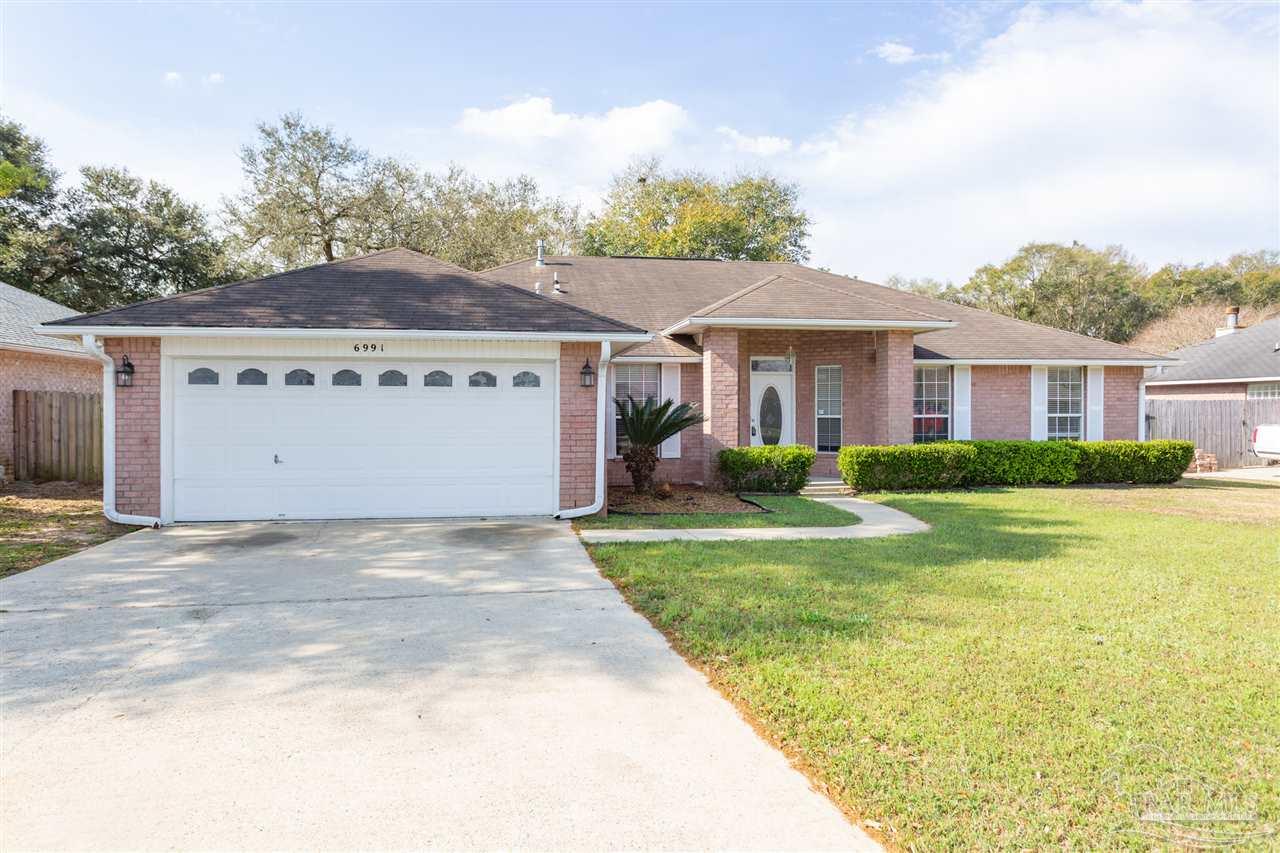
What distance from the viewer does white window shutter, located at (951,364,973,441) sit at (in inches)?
599

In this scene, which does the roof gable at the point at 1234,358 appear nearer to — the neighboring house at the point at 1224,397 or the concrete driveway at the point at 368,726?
the neighboring house at the point at 1224,397

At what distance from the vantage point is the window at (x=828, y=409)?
15.1 meters

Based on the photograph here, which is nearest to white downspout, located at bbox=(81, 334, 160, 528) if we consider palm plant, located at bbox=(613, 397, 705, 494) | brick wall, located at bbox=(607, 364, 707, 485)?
palm plant, located at bbox=(613, 397, 705, 494)

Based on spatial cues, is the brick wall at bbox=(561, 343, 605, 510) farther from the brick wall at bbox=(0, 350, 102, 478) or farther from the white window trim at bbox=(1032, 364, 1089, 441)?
the white window trim at bbox=(1032, 364, 1089, 441)

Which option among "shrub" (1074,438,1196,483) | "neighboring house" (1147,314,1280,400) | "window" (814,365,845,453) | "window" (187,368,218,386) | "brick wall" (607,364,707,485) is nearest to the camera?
"window" (187,368,218,386)

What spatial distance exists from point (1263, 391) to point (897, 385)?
1637 centimetres

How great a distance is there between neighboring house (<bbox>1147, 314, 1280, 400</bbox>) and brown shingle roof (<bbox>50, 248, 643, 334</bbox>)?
19.2 m

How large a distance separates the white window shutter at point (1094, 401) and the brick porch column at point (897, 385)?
4986 millimetres

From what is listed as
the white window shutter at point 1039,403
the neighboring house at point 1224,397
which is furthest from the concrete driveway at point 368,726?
the neighboring house at point 1224,397

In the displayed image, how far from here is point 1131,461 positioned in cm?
1448

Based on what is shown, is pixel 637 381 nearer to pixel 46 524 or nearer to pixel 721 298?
pixel 721 298

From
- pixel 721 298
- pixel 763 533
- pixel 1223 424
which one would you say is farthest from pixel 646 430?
pixel 1223 424

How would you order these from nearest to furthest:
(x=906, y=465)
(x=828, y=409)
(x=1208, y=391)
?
(x=906, y=465) < (x=828, y=409) < (x=1208, y=391)

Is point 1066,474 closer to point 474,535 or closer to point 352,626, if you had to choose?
point 474,535
